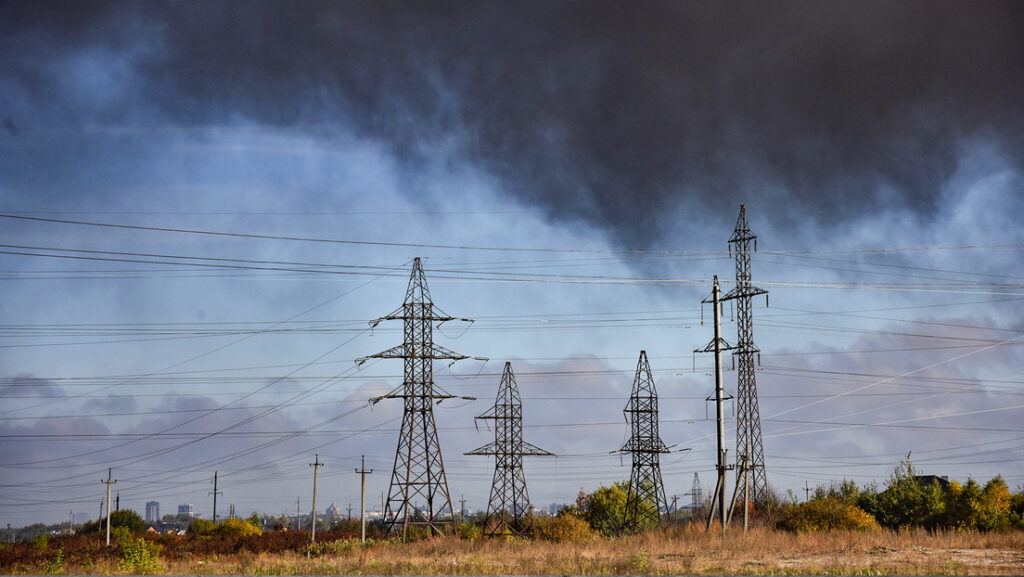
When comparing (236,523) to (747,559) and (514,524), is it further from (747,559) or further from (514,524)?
(747,559)

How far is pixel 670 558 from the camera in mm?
29219

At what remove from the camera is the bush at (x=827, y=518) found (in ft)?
147

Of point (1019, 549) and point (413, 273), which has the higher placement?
point (413, 273)

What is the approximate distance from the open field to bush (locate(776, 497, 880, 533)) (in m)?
7.40

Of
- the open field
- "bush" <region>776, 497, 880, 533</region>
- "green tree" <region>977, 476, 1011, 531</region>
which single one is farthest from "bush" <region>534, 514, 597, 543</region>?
"green tree" <region>977, 476, 1011, 531</region>

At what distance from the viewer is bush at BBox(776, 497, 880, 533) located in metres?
44.7

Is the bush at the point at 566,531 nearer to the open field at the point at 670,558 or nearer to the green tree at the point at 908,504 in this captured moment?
the open field at the point at 670,558

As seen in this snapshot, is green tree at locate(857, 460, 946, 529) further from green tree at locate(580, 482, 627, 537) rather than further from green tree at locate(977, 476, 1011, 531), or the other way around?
green tree at locate(580, 482, 627, 537)

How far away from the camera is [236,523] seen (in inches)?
3516

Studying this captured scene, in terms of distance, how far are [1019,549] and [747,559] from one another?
435 inches

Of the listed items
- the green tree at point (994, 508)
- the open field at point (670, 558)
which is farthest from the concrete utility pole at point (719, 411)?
the green tree at point (994, 508)

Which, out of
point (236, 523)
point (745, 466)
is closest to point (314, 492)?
point (236, 523)

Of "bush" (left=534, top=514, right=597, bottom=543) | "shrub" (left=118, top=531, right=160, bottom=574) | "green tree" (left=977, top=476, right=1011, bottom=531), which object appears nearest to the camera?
"shrub" (left=118, top=531, right=160, bottom=574)

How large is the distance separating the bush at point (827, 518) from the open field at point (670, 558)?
740cm
